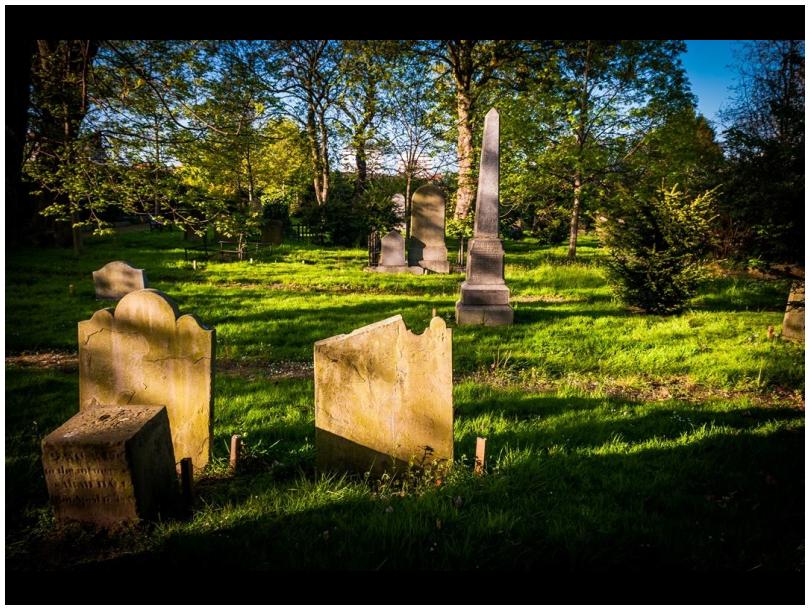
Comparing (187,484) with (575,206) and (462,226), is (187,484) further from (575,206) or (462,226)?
(575,206)

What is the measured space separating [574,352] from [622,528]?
415 cm

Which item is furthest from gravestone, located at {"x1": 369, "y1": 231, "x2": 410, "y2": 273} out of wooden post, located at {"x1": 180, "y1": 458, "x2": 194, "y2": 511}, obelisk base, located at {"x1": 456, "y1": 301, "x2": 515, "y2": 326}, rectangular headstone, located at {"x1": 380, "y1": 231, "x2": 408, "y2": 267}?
wooden post, located at {"x1": 180, "y1": 458, "x2": 194, "y2": 511}

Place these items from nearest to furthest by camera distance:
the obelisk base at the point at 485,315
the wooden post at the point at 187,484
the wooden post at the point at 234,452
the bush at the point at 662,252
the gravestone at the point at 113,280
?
the wooden post at the point at 187,484
the wooden post at the point at 234,452
the obelisk base at the point at 485,315
the bush at the point at 662,252
the gravestone at the point at 113,280

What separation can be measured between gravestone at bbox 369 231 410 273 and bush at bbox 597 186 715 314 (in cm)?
705

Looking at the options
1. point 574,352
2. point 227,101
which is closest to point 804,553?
point 574,352

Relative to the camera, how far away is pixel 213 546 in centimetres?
223

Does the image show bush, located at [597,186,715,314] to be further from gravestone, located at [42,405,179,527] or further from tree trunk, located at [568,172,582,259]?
gravestone, located at [42,405,179,527]

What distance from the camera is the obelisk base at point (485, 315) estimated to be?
7832mm

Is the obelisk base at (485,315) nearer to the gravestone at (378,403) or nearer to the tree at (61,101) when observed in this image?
the gravestone at (378,403)

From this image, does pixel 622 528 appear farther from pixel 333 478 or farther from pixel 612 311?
pixel 612 311

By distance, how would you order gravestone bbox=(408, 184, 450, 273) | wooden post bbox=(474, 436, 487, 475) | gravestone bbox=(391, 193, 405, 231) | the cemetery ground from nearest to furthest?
the cemetery ground < wooden post bbox=(474, 436, 487, 475) < gravestone bbox=(408, 184, 450, 273) < gravestone bbox=(391, 193, 405, 231)

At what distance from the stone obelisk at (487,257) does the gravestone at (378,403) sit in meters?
4.97

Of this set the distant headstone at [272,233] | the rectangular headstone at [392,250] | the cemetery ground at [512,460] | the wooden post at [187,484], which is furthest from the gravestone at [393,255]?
the wooden post at [187,484]

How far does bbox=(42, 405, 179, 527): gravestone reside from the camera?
7.54ft
